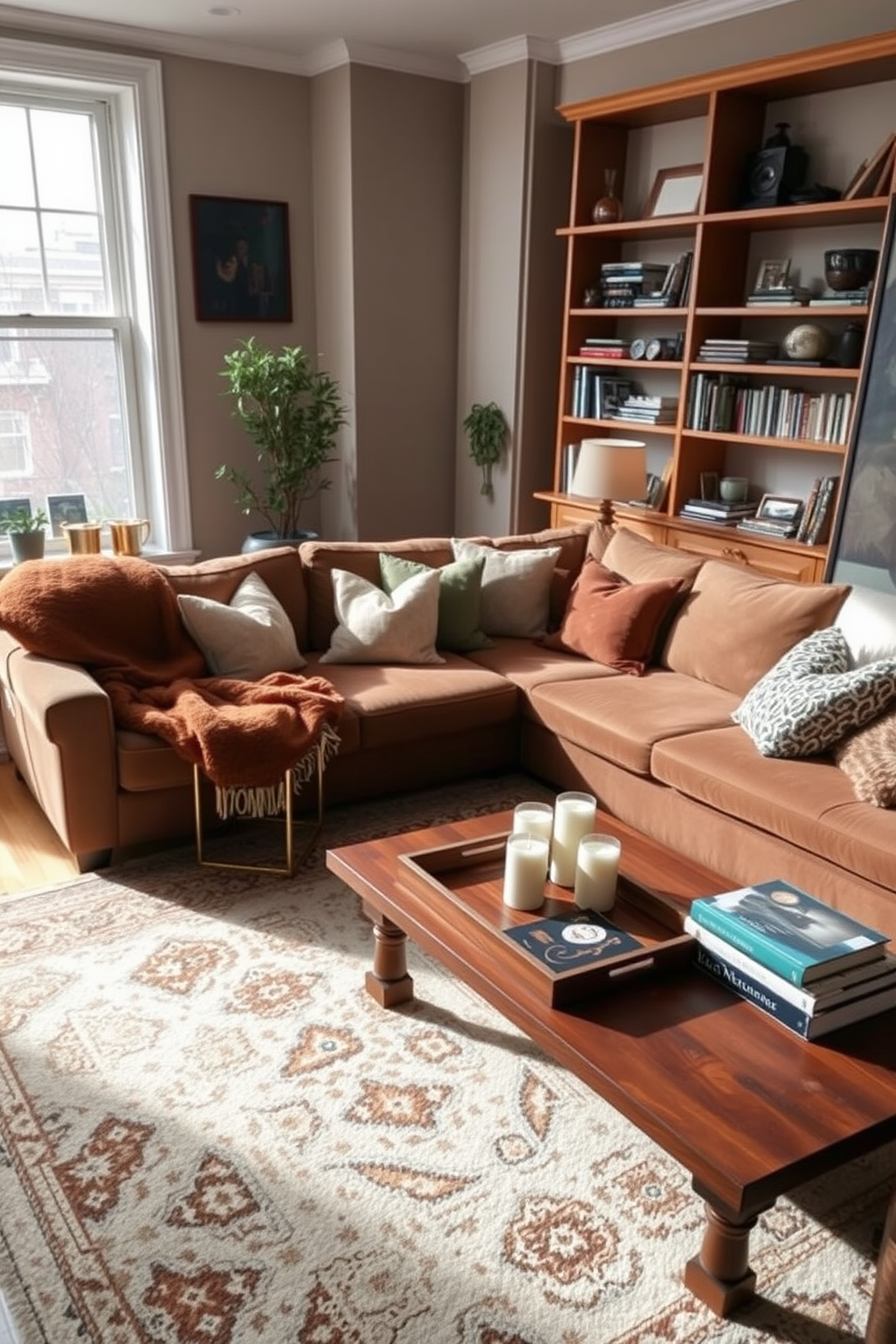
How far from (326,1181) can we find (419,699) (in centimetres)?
164

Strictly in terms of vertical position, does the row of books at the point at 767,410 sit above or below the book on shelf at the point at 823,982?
above

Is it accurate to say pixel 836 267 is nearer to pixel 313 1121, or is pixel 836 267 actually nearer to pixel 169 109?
pixel 169 109

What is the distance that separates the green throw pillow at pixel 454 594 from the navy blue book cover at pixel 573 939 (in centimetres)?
181

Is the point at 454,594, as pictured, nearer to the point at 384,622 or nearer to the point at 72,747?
the point at 384,622

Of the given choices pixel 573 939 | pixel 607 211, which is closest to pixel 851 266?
pixel 607 211

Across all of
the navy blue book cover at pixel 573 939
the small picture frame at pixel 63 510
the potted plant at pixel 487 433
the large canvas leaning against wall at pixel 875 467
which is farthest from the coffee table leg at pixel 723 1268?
the small picture frame at pixel 63 510

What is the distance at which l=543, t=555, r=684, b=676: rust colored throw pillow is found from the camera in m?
3.58

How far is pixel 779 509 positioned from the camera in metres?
4.16

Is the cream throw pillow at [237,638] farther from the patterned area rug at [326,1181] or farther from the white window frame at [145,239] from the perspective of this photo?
the white window frame at [145,239]

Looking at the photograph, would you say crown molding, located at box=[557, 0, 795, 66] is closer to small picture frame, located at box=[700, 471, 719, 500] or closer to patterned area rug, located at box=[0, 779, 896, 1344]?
small picture frame, located at box=[700, 471, 719, 500]

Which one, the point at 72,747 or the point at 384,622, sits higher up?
the point at 384,622

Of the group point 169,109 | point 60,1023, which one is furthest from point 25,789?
point 169,109

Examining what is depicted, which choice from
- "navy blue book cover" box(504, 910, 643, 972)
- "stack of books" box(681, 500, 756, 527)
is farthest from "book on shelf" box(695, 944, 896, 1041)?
"stack of books" box(681, 500, 756, 527)

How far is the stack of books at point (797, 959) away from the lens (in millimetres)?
1742
